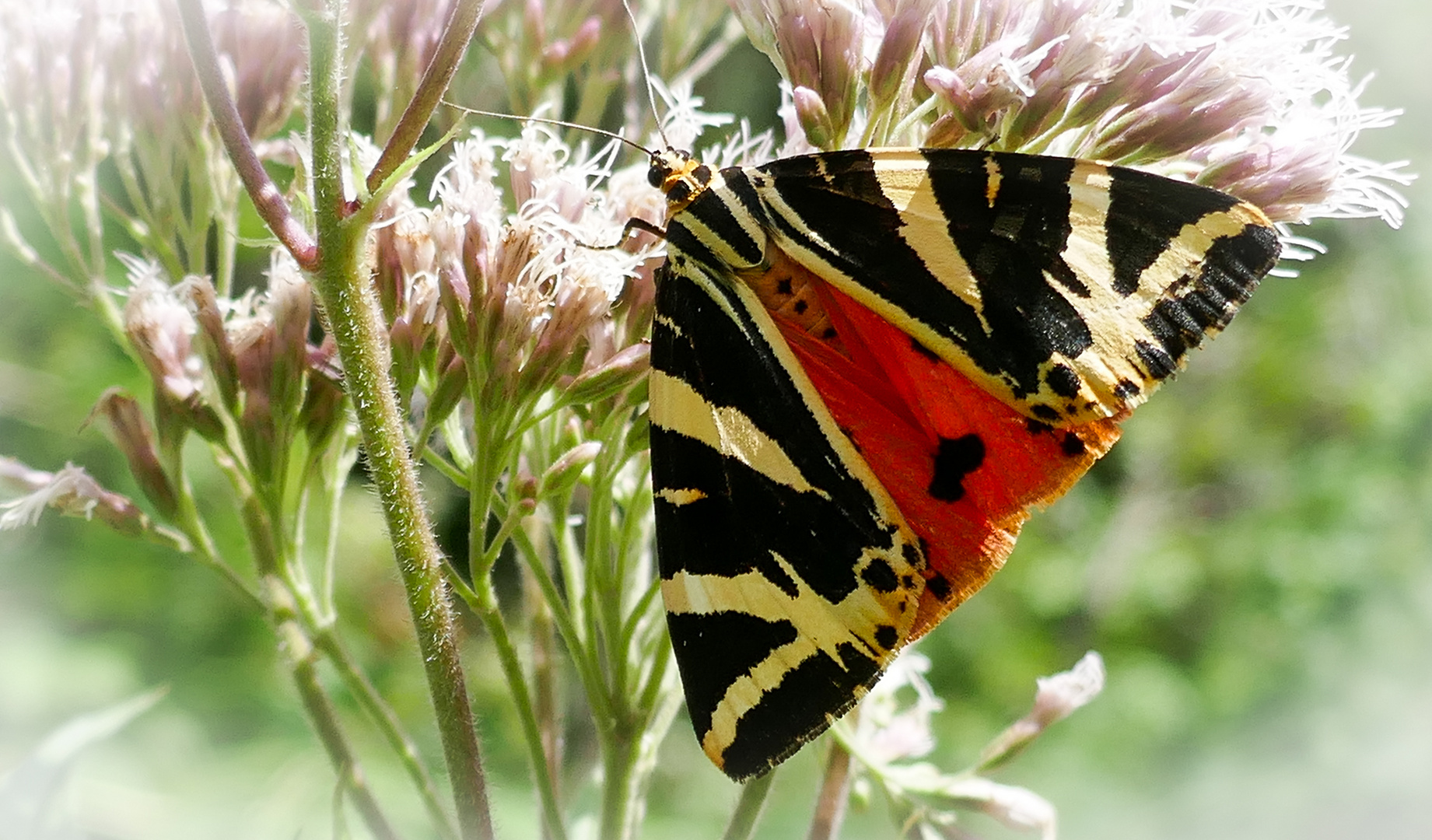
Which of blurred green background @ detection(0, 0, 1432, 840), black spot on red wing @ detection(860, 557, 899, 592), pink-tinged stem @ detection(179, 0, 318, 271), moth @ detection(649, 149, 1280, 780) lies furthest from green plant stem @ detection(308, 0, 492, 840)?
blurred green background @ detection(0, 0, 1432, 840)

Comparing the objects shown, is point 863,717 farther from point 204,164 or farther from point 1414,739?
point 1414,739

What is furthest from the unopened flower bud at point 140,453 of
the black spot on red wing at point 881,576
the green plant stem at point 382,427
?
the black spot on red wing at point 881,576

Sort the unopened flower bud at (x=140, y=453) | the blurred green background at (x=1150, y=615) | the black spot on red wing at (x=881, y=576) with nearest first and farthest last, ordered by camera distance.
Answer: the black spot on red wing at (x=881, y=576)
the unopened flower bud at (x=140, y=453)
the blurred green background at (x=1150, y=615)

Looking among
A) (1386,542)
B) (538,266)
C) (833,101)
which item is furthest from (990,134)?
(1386,542)

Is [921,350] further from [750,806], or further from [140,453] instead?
[140,453]

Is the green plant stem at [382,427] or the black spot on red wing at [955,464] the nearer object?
the green plant stem at [382,427]

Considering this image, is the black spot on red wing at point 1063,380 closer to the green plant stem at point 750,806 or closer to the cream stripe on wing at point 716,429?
the cream stripe on wing at point 716,429

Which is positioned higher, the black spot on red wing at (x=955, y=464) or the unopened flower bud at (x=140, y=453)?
the unopened flower bud at (x=140, y=453)
